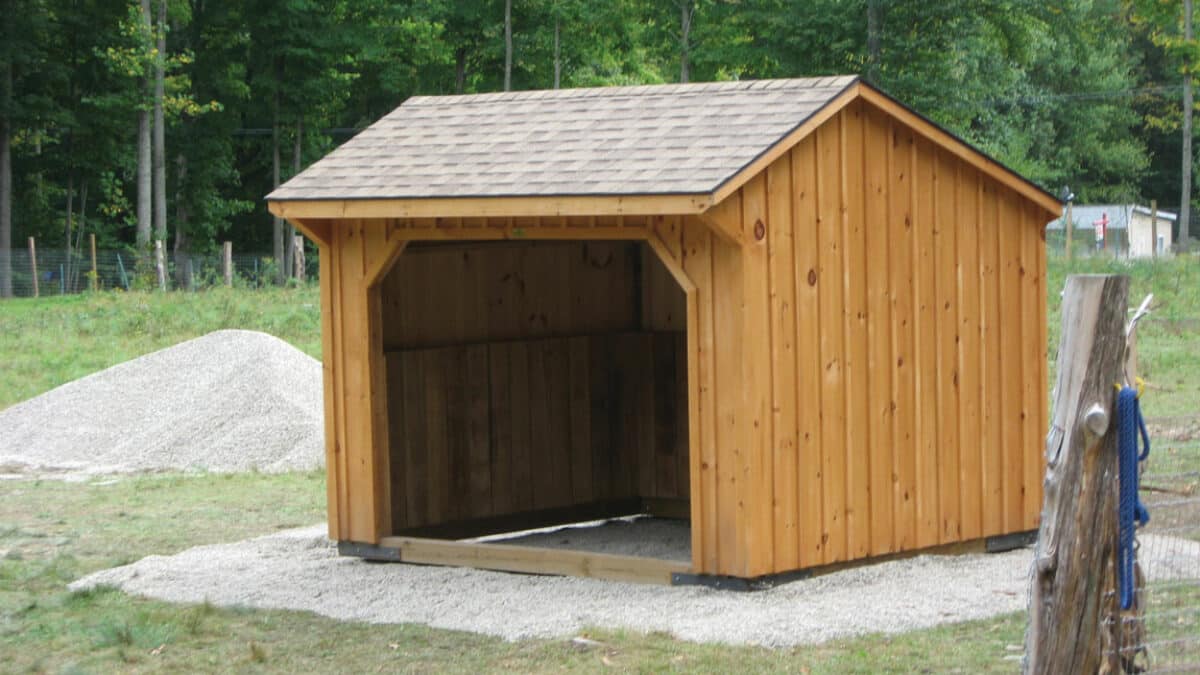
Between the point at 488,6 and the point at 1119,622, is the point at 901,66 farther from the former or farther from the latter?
the point at 1119,622

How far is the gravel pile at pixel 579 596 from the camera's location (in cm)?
829

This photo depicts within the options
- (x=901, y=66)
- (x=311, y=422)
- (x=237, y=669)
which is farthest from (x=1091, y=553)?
(x=901, y=66)

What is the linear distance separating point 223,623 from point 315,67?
3711 centimetres

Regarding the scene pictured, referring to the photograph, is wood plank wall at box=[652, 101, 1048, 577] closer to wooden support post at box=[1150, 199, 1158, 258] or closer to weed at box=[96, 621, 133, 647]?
weed at box=[96, 621, 133, 647]

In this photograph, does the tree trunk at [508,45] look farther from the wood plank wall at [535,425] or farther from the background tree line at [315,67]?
the wood plank wall at [535,425]

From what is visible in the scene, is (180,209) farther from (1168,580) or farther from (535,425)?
(1168,580)

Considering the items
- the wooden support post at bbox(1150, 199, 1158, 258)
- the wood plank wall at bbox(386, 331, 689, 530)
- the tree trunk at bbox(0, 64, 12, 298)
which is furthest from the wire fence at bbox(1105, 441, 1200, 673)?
the tree trunk at bbox(0, 64, 12, 298)

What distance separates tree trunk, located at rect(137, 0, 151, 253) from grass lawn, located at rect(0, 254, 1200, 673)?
1627 cm

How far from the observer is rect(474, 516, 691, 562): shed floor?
11.4 m

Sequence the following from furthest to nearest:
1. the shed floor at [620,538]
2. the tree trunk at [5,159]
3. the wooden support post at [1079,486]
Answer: the tree trunk at [5,159] → the shed floor at [620,538] → the wooden support post at [1079,486]

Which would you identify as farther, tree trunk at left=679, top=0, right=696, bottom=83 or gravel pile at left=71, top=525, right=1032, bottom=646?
tree trunk at left=679, top=0, right=696, bottom=83

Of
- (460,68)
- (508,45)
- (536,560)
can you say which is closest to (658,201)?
(536,560)

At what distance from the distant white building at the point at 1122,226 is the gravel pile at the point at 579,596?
3236 centimetres

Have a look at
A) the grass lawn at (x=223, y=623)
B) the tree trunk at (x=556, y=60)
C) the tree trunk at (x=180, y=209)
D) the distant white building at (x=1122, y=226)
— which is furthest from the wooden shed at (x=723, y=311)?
the tree trunk at (x=180, y=209)
